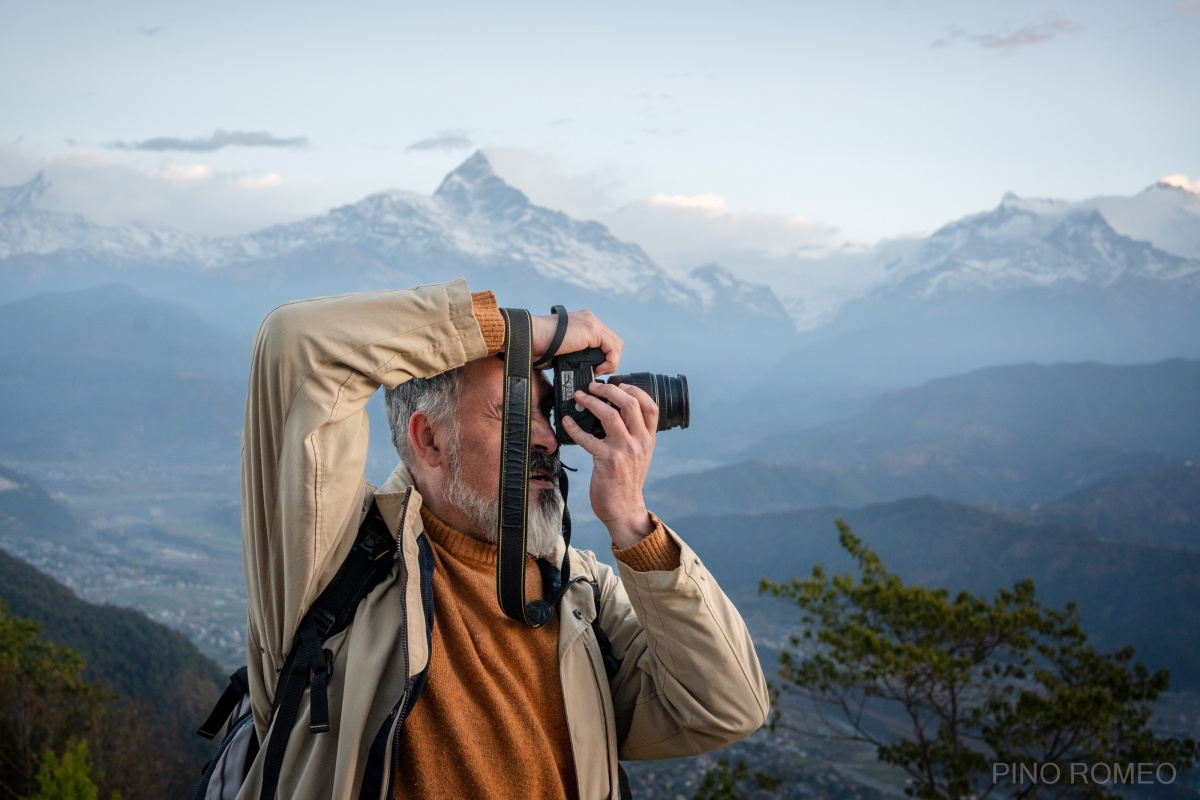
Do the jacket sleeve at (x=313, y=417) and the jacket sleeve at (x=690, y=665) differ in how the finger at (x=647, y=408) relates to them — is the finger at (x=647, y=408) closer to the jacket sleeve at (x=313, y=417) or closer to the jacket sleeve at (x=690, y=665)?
the jacket sleeve at (x=690, y=665)

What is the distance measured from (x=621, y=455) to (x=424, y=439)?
52 cm

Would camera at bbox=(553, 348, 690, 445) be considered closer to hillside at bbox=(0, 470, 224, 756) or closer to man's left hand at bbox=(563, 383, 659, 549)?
man's left hand at bbox=(563, 383, 659, 549)

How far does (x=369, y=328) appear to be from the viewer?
1.73 m

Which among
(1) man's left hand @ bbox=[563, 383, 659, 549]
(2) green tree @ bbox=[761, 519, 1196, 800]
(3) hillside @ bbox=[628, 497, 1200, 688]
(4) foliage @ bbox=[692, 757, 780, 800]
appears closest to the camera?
(1) man's left hand @ bbox=[563, 383, 659, 549]

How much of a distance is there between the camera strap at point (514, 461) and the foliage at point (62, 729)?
14.0 m

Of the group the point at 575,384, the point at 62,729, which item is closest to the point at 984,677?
the point at 575,384

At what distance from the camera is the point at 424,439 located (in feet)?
6.71

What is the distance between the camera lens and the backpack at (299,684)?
1.72 m

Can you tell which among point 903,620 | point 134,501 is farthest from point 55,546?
point 903,620

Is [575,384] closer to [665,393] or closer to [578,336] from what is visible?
[578,336]

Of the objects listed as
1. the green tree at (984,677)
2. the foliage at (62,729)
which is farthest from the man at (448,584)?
the foliage at (62,729)

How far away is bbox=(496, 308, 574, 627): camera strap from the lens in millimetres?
1847

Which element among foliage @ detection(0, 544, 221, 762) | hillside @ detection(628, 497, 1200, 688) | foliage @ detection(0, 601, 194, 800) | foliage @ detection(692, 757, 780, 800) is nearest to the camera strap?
foliage @ detection(692, 757, 780, 800)

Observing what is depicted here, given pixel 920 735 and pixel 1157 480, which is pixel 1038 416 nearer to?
pixel 1157 480
